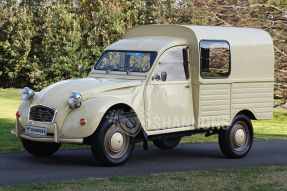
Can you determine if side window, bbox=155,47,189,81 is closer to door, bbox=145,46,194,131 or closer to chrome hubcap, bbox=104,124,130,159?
door, bbox=145,46,194,131

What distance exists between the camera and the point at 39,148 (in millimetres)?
9711

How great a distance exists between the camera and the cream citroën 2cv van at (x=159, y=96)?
8.65 m

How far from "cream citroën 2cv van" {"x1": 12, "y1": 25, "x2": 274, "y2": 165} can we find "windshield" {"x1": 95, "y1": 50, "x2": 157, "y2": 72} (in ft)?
0.06

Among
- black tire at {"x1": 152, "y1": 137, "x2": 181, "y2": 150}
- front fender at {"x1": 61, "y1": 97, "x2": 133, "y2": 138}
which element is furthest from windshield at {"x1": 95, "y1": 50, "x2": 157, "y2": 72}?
black tire at {"x1": 152, "y1": 137, "x2": 181, "y2": 150}

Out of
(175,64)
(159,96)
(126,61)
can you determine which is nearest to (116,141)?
(159,96)

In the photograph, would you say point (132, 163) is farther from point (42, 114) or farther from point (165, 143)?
point (165, 143)

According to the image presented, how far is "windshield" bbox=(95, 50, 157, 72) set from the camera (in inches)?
380

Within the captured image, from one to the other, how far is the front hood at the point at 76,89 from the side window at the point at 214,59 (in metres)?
1.46

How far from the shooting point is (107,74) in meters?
9.99

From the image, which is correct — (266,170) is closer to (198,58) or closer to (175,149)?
(198,58)

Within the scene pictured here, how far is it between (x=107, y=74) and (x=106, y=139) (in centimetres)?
170

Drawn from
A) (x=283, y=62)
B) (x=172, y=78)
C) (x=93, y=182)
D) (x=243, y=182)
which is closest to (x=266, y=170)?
(x=243, y=182)

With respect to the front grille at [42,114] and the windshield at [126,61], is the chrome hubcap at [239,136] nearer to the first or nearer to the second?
the windshield at [126,61]

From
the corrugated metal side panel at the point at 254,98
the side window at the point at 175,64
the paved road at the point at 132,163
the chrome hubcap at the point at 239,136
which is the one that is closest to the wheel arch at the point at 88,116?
the paved road at the point at 132,163
